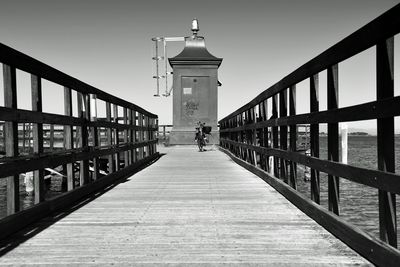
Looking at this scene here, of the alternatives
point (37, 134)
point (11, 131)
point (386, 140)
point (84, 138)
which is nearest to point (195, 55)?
point (84, 138)

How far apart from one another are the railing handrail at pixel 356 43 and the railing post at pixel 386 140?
0.26 feet

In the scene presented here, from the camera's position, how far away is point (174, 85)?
27156 mm

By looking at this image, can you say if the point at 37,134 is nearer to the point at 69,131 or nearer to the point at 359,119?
the point at 69,131

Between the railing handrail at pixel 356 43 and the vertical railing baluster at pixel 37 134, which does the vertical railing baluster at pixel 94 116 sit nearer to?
the vertical railing baluster at pixel 37 134

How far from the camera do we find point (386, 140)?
2920 mm

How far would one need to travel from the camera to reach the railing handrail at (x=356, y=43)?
2795mm

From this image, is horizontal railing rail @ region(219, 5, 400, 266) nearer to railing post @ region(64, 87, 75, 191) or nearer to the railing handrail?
the railing handrail

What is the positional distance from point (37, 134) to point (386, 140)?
317 centimetres

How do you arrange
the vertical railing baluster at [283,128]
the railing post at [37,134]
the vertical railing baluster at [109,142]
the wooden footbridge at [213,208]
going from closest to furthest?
1. the wooden footbridge at [213,208]
2. the railing post at [37,134]
3. the vertical railing baluster at [283,128]
4. the vertical railing baluster at [109,142]

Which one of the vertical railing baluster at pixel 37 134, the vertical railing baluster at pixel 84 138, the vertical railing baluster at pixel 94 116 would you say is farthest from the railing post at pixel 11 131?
the vertical railing baluster at pixel 94 116

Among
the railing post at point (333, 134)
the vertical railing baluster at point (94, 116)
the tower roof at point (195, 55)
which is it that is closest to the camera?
the railing post at point (333, 134)

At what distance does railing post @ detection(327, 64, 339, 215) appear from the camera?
154 inches

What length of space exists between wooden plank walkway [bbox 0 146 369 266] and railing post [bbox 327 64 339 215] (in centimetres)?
26

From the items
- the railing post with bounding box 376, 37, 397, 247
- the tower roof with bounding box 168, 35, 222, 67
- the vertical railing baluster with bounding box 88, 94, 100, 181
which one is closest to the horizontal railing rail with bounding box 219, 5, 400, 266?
the railing post with bounding box 376, 37, 397, 247
